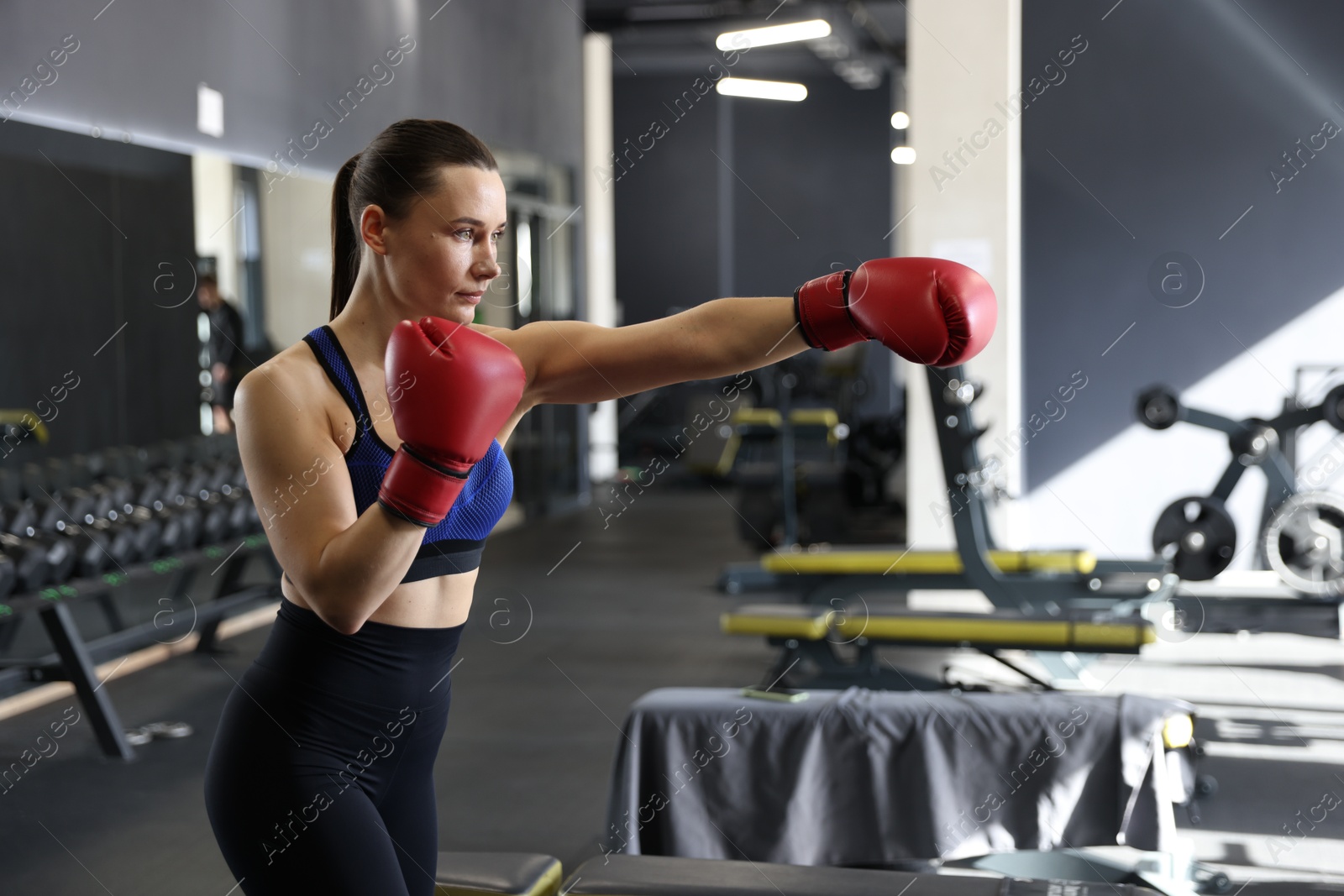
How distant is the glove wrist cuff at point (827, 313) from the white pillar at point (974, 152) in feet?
12.8

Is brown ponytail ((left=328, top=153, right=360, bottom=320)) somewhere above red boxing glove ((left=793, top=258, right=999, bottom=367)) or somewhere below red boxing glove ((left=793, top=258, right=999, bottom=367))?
above

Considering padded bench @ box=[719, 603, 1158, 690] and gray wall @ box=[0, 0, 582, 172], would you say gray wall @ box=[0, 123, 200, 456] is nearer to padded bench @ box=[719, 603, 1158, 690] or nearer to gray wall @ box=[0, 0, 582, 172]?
gray wall @ box=[0, 0, 582, 172]

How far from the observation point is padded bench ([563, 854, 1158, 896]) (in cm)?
189

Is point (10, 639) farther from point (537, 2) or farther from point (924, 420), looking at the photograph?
point (537, 2)

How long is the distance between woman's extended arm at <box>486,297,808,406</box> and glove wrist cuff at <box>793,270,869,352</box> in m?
0.02

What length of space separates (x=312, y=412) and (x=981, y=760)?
1.93m

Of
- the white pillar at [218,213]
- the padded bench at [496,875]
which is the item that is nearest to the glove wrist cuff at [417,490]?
the padded bench at [496,875]

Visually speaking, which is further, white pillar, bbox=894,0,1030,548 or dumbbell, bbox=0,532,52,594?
white pillar, bbox=894,0,1030,548

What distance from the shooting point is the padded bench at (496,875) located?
1810 millimetres

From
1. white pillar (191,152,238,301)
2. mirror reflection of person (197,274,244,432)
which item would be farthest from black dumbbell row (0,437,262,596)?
white pillar (191,152,238,301)

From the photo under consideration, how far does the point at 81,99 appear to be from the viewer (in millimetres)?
4582

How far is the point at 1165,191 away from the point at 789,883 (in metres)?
5.00

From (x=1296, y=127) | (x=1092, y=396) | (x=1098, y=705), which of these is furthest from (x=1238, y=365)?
(x=1098, y=705)

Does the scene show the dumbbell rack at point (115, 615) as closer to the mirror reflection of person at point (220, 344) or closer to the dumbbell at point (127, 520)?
the dumbbell at point (127, 520)
